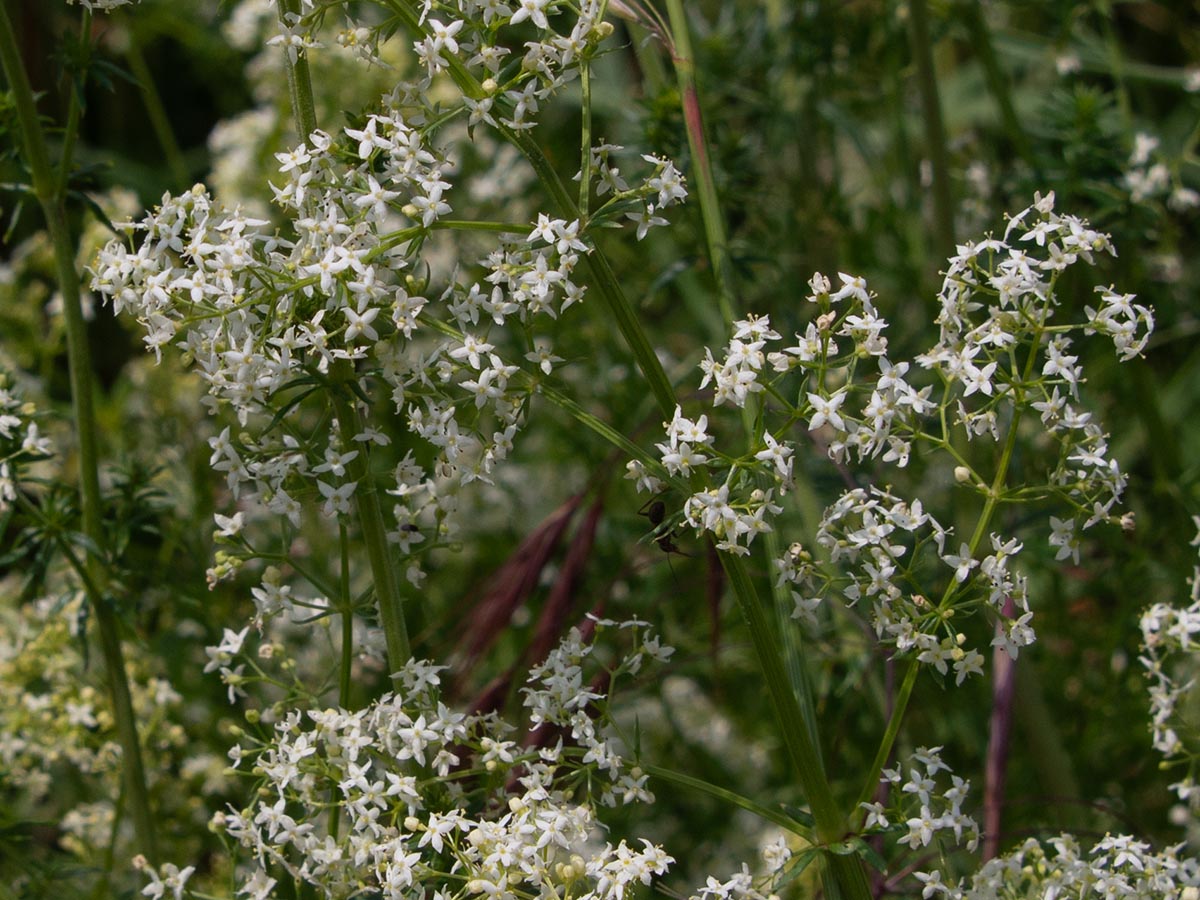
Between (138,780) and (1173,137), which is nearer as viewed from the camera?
(138,780)

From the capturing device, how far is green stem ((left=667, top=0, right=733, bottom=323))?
139cm

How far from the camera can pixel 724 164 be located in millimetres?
2021

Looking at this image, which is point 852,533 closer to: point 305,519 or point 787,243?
point 787,243

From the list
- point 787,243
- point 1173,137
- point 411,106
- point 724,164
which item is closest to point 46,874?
point 411,106

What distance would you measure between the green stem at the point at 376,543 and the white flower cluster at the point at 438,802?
0.14 feet

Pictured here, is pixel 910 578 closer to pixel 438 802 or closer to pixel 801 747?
pixel 801 747

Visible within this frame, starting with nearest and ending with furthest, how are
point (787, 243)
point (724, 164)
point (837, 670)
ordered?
point (724, 164), point (837, 670), point (787, 243)

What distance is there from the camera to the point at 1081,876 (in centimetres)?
129

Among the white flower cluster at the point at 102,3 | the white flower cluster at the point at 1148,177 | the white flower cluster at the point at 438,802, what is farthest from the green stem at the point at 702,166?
the white flower cluster at the point at 1148,177

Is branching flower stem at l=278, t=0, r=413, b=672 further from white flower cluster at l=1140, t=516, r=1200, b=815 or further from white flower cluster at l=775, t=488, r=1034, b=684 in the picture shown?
white flower cluster at l=1140, t=516, r=1200, b=815

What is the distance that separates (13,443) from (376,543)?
535mm

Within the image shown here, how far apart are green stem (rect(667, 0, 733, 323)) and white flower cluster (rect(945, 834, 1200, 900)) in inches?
23.9

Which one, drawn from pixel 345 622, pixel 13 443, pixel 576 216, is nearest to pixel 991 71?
pixel 576 216

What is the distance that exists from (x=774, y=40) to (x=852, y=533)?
157 cm
